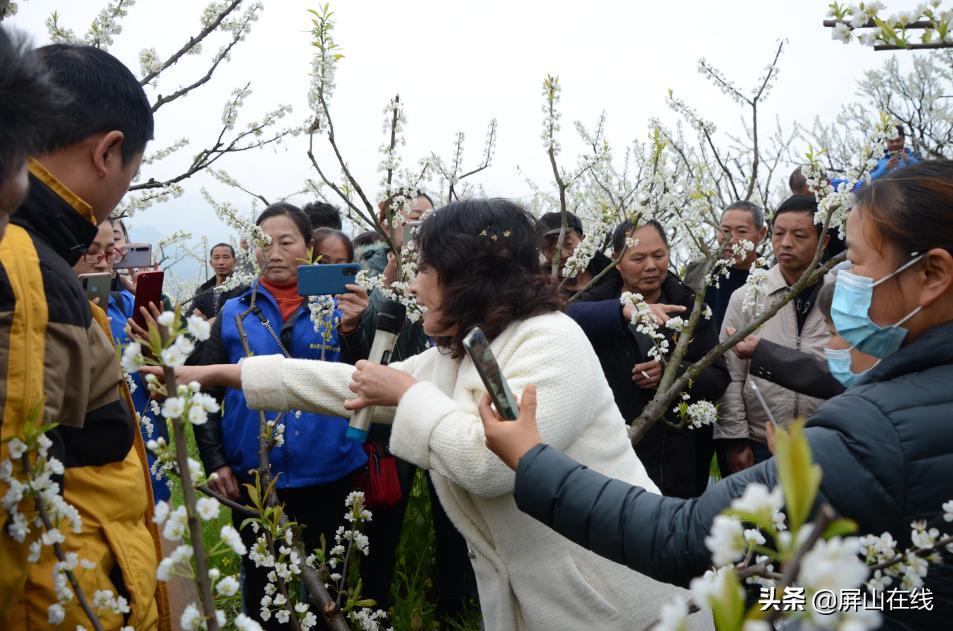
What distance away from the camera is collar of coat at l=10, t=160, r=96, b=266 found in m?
1.48

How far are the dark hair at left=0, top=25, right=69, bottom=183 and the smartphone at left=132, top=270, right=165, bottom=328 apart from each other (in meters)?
1.28

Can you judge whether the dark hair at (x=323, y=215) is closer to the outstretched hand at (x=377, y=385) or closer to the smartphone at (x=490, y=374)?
the outstretched hand at (x=377, y=385)

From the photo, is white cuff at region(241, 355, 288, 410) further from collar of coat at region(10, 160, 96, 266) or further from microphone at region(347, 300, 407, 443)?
collar of coat at region(10, 160, 96, 266)

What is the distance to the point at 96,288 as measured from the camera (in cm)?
239

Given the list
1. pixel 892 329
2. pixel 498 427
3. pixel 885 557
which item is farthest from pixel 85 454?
pixel 892 329

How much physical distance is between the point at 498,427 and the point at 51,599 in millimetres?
943

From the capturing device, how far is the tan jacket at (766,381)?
13.4 feet

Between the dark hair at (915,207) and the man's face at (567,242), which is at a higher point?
the dark hair at (915,207)

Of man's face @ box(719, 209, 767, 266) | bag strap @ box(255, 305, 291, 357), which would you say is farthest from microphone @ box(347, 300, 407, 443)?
man's face @ box(719, 209, 767, 266)

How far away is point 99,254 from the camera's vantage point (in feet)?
12.0

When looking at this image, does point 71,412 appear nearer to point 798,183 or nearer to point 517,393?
→ point 517,393

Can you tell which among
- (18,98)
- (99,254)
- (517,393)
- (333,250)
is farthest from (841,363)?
(99,254)

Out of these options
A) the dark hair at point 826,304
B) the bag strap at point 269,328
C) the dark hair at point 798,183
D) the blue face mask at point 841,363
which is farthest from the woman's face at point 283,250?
the dark hair at point 798,183

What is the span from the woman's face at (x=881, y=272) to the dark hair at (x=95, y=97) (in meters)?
1.70
